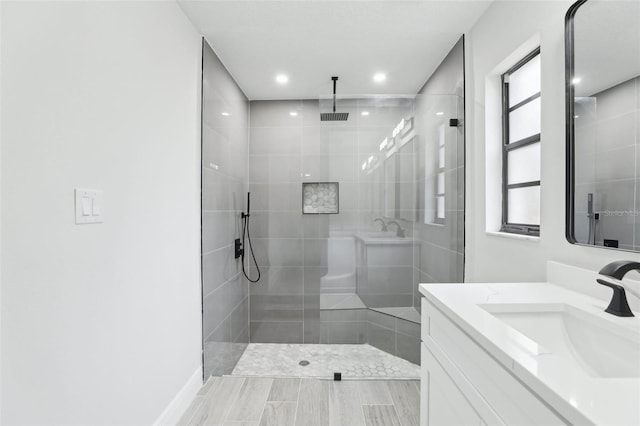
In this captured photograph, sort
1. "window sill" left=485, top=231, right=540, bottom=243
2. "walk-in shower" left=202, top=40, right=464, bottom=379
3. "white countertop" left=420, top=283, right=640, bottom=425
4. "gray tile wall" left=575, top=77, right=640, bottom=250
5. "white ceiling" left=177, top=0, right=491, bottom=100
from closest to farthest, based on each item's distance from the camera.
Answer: "white countertop" left=420, top=283, right=640, bottom=425, "gray tile wall" left=575, top=77, right=640, bottom=250, "window sill" left=485, top=231, right=540, bottom=243, "white ceiling" left=177, top=0, right=491, bottom=100, "walk-in shower" left=202, top=40, right=464, bottom=379

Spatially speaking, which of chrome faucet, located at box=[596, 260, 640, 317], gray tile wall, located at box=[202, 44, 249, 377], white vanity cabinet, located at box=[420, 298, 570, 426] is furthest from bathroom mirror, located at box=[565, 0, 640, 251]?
gray tile wall, located at box=[202, 44, 249, 377]

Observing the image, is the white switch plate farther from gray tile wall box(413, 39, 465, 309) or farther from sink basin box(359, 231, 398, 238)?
gray tile wall box(413, 39, 465, 309)

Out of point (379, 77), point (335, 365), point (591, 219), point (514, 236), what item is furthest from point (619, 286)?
point (379, 77)

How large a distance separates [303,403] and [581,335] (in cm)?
161

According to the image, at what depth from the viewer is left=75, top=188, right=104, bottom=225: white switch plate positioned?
1.06 m

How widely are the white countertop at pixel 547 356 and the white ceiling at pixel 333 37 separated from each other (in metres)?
1.60

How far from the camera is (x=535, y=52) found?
150 centimetres

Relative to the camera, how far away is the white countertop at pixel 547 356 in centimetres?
51

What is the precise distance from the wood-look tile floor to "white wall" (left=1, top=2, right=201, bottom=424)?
0.29 m

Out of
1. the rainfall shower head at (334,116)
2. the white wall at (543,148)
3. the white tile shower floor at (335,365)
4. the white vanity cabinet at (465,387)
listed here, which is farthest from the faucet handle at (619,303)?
the rainfall shower head at (334,116)

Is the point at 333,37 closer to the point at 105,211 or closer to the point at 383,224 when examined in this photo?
the point at 383,224

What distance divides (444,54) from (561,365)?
225cm

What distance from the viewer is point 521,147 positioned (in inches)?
63.1

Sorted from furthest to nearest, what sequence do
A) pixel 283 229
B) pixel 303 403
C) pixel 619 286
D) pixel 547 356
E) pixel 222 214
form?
1. pixel 283 229
2. pixel 222 214
3. pixel 303 403
4. pixel 619 286
5. pixel 547 356
